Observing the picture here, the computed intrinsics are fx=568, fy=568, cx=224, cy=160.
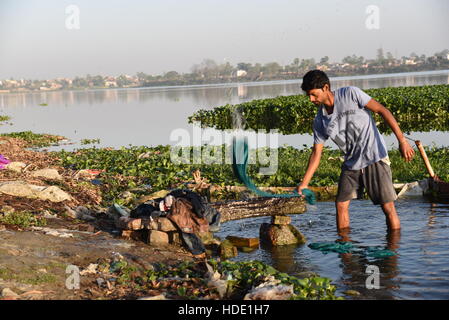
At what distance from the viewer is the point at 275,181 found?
10805 millimetres

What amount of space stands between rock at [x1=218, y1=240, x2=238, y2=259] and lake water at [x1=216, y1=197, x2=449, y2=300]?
0.09 metres

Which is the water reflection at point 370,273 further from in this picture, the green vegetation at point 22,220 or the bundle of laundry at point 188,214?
the green vegetation at point 22,220

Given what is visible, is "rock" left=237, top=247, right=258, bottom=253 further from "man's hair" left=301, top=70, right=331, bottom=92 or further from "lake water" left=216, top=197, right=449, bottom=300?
"man's hair" left=301, top=70, right=331, bottom=92

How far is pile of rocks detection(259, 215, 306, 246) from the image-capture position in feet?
24.1

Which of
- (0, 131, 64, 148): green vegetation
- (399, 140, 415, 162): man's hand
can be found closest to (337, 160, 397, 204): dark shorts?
(399, 140, 415, 162): man's hand

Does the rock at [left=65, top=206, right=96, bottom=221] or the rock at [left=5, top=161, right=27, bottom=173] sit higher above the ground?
the rock at [left=5, top=161, right=27, bottom=173]

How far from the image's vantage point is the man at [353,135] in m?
6.03

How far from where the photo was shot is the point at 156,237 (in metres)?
6.99

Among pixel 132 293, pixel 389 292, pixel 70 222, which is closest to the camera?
pixel 132 293

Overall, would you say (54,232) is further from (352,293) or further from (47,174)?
(47,174)

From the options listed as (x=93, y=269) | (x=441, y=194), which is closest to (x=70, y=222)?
(x=93, y=269)

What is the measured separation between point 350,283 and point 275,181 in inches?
204

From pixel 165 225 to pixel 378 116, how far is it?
14321 mm

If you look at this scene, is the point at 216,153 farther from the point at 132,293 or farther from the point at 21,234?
the point at 132,293
